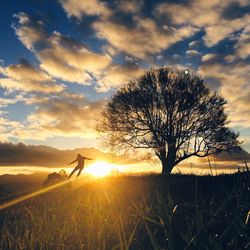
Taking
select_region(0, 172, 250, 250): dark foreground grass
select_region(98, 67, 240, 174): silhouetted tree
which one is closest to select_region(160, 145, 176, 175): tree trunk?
select_region(98, 67, 240, 174): silhouetted tree

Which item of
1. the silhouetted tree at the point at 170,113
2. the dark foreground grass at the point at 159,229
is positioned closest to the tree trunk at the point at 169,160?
the silhouetted tree at the point at 170,113

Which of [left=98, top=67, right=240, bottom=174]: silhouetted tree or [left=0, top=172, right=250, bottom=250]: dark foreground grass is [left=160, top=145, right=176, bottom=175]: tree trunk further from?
[left=0, top=172, right=250, bottom=250]: dark foreground grass

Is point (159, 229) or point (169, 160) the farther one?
point (169, 160)

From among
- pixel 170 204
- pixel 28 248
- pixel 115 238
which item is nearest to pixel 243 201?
pixel 170 204

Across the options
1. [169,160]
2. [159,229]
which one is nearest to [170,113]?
[169,160]

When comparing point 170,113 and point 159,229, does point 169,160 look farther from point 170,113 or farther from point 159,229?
point 159,229

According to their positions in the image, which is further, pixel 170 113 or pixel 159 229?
pixel 170 113

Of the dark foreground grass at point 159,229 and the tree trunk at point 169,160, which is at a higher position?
the tree trunk at point 169,160

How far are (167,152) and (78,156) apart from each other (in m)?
15.8

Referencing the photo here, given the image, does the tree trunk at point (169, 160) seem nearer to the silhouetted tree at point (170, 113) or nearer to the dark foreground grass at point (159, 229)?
the silhouetted tree at point (170, 113)

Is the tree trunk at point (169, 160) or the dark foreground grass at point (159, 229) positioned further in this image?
the tree trunk at point (169, 160)

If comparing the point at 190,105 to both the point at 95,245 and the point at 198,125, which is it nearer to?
the point at 198,125

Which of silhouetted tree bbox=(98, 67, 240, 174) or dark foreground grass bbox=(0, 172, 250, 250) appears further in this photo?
silhouetted tree bbox=(98, 67, 240, 174)

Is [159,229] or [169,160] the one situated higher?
[169,160]
